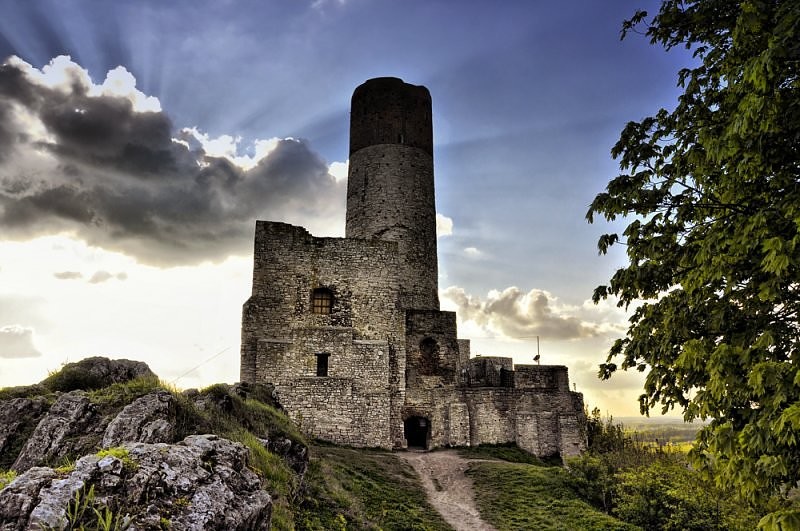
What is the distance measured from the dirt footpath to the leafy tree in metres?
7.75

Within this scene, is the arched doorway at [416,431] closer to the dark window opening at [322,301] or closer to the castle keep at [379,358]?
the castle keep at [379,358]

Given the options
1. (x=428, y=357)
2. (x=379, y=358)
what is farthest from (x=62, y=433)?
(x=428, y=357)

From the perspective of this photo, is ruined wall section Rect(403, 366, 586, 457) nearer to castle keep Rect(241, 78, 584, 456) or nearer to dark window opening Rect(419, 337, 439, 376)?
castle keep Rect(241, 78, 584, 456)

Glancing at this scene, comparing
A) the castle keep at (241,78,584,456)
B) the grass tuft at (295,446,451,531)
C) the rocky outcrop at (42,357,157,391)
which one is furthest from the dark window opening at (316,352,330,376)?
the rocky outcrop at (42,357,157,391)

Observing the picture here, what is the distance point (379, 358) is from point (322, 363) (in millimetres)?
2220

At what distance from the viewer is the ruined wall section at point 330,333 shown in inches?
848

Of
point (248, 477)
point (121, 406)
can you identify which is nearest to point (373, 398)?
point (121, 406)

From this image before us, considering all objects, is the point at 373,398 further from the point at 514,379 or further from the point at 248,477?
the point at 248,477

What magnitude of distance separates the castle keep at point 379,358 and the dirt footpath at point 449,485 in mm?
1664

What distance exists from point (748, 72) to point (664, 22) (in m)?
3.45

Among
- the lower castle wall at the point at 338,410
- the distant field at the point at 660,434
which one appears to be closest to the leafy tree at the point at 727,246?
the distant field at the point at 660,434

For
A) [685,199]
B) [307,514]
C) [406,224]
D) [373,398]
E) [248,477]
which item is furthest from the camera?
[406,224]

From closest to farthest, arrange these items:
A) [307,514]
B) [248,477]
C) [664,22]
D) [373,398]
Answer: [248,477] < [664,22] < [307,514] < [373,398]

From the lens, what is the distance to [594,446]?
25.8 m
